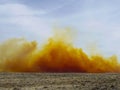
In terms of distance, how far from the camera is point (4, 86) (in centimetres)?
4503

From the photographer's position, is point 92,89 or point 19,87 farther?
point 19,87

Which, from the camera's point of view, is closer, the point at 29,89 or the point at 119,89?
the point at 119,89

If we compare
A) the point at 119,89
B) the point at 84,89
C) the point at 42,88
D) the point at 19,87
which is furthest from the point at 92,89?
the point at 19,87

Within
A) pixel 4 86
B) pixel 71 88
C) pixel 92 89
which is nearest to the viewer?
pixel 92 89

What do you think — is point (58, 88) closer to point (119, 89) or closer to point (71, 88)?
point (71, 88)

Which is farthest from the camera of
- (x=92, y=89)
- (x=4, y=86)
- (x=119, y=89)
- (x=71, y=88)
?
(x=4, y=86)

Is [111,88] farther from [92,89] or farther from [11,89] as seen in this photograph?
[11,89]

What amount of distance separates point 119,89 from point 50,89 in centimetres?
1001

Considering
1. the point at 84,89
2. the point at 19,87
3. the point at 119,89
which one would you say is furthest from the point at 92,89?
the point at 19,87

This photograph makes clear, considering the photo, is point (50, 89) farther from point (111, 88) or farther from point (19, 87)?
point (111, 88)

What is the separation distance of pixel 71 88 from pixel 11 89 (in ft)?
27.0

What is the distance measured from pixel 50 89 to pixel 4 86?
7.60m

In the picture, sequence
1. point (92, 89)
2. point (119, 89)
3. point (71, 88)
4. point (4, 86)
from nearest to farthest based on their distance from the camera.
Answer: point (119, 89), point (92, 89), point (71, 88), point (4, 86)

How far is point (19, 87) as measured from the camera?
44.2 metres
